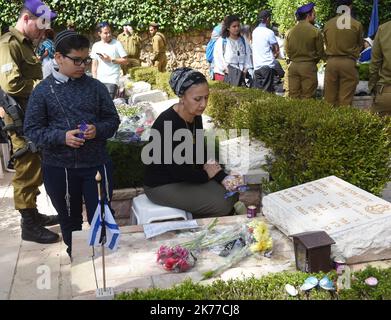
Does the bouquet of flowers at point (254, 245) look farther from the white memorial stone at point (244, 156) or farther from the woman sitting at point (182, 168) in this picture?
the white memorial stone at point (244, 156)

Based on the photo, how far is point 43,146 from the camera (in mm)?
3639

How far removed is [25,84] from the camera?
4457 millimetres

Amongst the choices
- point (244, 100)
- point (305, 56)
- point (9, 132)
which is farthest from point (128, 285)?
point (305, 56)

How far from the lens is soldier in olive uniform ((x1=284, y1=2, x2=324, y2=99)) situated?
777 cm

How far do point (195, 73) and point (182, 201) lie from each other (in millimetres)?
1069

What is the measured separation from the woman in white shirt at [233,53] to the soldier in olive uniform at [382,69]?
322cm

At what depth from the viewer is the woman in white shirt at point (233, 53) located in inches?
345

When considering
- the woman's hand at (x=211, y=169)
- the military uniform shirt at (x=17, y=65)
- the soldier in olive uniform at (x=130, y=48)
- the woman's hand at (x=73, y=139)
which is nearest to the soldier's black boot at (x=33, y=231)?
the military uniform shirt at (x=17, y=65)

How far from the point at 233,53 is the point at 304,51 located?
1405 mm

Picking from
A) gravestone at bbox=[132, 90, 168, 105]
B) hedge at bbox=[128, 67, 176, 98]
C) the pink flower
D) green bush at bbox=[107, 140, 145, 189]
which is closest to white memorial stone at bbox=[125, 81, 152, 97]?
hedge at bbox=[128, 67, 176, 98]

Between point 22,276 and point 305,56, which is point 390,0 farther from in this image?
point 22,276

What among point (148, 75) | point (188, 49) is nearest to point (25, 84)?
point (148, 75)

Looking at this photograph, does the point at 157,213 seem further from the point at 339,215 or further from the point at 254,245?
the point at 339,215

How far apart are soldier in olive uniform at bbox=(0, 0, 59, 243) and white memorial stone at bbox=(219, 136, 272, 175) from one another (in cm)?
178
